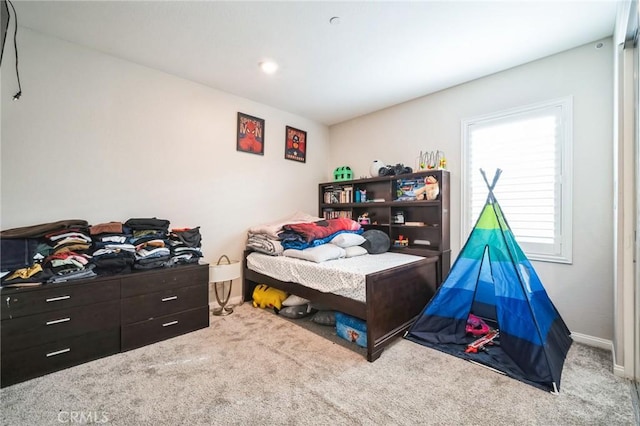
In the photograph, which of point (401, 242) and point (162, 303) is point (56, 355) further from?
point (401, 242)

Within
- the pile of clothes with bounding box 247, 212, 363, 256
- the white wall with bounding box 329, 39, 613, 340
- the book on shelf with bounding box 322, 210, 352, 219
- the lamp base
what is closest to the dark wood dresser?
the lamp base

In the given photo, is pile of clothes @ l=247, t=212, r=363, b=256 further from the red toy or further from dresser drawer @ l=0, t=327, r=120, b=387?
the red toy

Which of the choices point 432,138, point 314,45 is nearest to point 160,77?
point 314,45

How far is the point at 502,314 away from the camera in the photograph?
2107mm

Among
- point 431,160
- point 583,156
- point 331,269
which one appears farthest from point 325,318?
point 583,156

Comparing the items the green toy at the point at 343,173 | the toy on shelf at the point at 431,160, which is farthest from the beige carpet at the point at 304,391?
the green toy at the point at 343,173

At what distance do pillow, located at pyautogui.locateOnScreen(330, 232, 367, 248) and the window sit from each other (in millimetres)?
1320

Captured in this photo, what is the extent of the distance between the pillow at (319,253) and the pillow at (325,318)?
1.73 feet

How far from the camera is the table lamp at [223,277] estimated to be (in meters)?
2.90

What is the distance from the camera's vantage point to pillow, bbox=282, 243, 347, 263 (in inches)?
107

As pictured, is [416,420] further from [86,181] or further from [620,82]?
[86,181]

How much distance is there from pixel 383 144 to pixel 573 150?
200 centimetres

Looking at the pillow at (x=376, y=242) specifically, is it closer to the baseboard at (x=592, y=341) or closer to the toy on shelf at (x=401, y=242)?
the toy on shelf at (x=401, y=242)

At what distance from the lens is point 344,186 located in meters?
4.14
